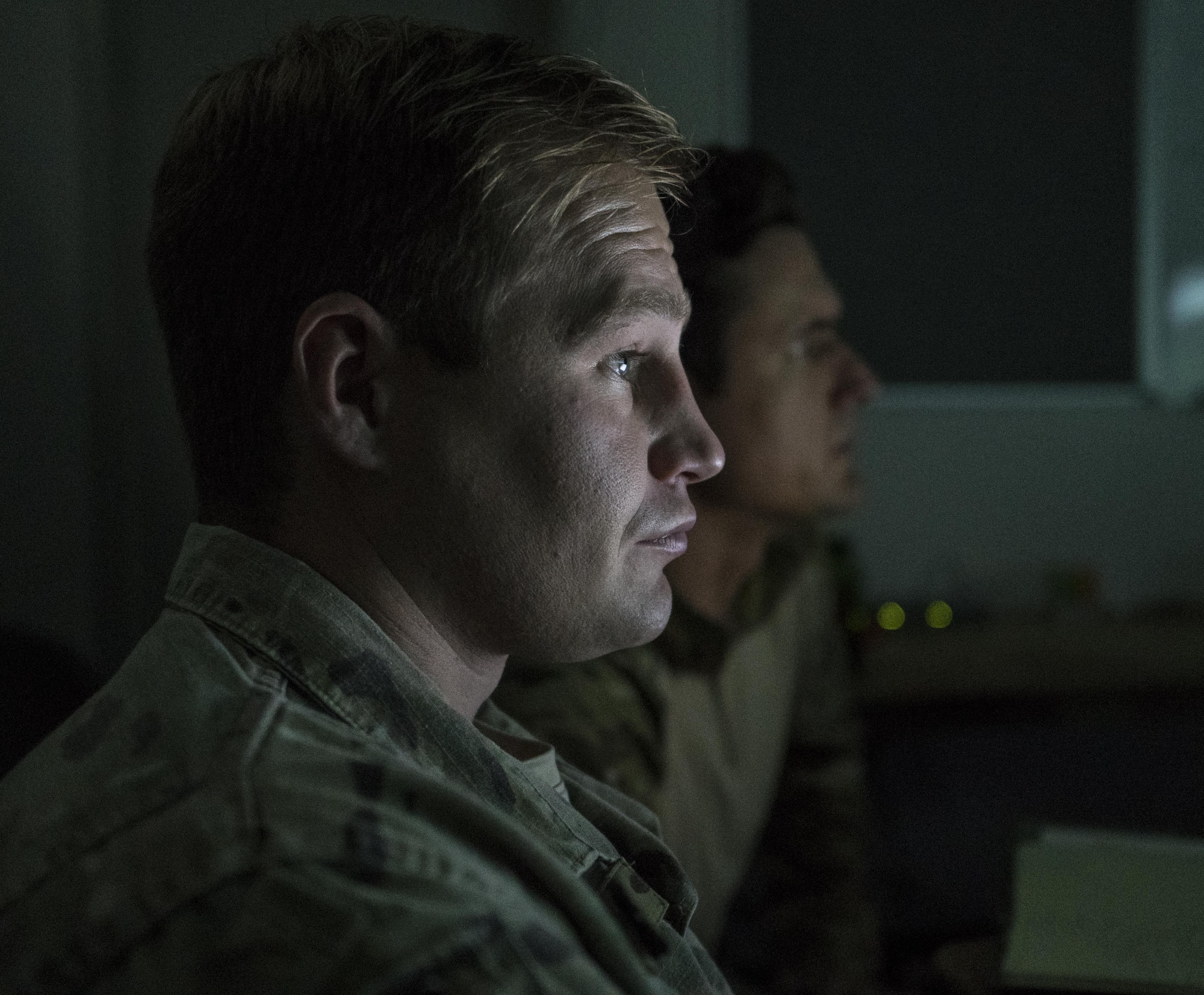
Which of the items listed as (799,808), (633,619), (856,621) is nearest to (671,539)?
(633,619)

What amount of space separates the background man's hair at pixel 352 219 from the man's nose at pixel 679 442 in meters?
0.09

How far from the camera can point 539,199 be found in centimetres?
75

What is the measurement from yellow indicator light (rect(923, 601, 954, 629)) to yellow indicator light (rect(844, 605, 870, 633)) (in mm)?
203

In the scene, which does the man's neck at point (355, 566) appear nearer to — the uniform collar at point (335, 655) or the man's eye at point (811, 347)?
the uniform collar at point (335, 655)

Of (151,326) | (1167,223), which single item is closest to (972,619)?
(1167,223)

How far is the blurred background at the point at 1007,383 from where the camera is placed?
2.14 meters

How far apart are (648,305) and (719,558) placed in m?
Answer: 0.87

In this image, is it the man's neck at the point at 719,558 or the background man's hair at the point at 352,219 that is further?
the man's neck at the point at 719,558

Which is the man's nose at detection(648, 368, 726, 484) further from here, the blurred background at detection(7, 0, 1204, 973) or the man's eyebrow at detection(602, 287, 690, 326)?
the blurred background at detection(7, 0, 1204, 973)

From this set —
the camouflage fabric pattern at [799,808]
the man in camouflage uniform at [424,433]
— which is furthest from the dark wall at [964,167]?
the man in camouflage uniform at [424,433]

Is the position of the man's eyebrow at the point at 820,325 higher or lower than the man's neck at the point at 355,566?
lower

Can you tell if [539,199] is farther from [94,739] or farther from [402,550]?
[94,739]

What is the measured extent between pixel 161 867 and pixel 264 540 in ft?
0.92

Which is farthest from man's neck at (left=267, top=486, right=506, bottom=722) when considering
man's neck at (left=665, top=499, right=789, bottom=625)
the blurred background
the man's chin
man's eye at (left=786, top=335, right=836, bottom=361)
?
the blurred background
